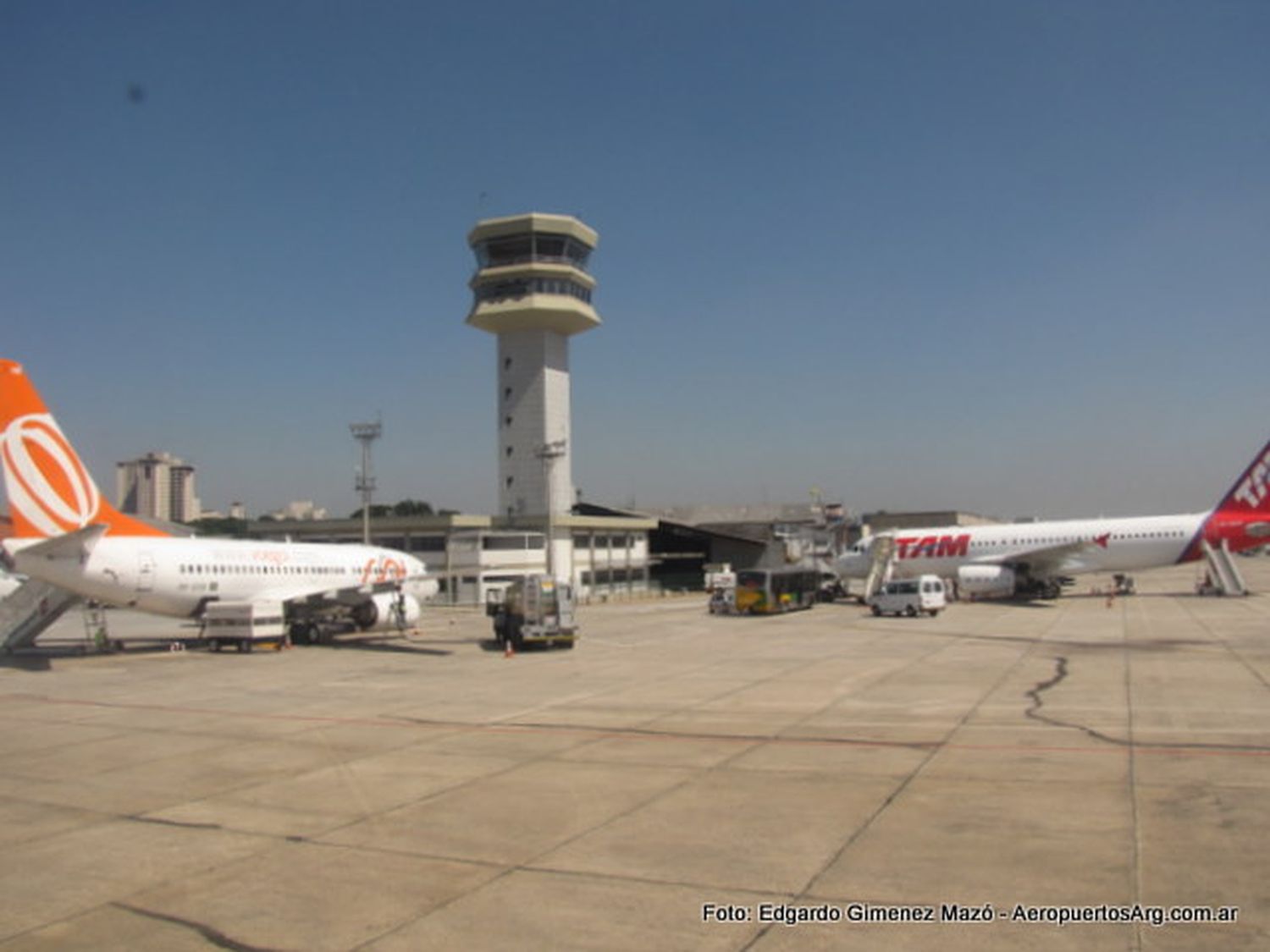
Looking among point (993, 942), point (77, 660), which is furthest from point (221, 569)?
point (993, 942)

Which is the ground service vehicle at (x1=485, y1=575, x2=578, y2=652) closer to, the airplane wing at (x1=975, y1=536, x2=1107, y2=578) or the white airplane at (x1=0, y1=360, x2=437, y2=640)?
the white airplane at (x1=0, y1=360, x2=437, y2=640)

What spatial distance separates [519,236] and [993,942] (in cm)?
7710

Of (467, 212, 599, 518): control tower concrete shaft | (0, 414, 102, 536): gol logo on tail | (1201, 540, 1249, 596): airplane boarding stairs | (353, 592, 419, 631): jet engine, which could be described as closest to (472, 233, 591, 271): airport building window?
(467, 212, 599, 518): control tower concrete shaft

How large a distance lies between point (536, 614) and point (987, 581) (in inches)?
1190

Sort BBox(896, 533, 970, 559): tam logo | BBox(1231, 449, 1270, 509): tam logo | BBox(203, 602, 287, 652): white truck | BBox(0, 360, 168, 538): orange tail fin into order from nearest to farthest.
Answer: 1. BBox(0, 360, 168, 538): orange tail fin
2. BBox(203, 602, 287, 652): white truck
3. BBox(1231, 449, 1270, 509): tam logo
4. BBox(896, 533, 970, 559): tam logo

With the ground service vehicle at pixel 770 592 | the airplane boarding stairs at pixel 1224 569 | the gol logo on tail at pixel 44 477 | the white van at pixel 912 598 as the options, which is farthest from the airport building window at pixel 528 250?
the airplane boarding stairs at pixel 1224 569

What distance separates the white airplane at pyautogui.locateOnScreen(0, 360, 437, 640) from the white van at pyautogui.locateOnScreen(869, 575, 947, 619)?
22.4 m

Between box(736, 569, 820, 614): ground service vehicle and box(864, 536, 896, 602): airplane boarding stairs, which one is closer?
box(736, 569, 820, 614): ground service vehicle

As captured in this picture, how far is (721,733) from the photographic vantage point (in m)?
17.3

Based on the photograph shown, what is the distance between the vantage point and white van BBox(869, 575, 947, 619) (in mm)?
45125

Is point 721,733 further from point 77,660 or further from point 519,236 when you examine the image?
point 519,236

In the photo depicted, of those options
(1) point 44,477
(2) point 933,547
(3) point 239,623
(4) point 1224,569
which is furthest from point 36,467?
(4) point 1224,569

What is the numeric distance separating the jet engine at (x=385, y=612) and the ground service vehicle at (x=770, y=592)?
1851 cm

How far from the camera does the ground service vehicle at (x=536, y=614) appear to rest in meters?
34.7
